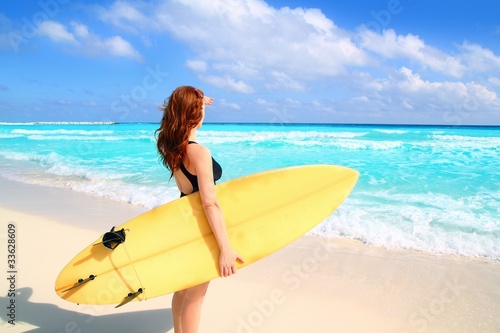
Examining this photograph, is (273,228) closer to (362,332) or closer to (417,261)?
(362,332)

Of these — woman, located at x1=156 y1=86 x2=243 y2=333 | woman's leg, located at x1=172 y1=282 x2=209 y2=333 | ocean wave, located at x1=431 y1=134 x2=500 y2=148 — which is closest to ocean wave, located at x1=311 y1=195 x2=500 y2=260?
woman's leg, located at x1=172 y1=282 x2=209 y2=333

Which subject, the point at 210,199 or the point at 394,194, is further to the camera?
the point at 394,194

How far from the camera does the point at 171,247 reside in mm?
2125

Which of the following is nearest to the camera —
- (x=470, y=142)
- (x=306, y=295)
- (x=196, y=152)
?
(x=196, y=152)

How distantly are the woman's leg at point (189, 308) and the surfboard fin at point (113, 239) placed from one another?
0.47 meters

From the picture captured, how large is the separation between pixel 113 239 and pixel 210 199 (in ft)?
2.33

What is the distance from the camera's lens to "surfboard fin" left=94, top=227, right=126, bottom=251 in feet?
6.66

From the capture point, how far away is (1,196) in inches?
256

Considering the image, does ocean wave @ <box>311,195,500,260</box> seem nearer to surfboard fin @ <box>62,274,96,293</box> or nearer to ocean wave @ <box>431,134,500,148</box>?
surfboard fin @ <box>62,274,96,293</box>

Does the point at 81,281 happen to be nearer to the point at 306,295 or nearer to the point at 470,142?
the point at 306,295

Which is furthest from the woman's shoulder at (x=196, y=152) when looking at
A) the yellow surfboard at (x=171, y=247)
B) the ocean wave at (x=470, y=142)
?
the ocean wave at (x=470, y=142)

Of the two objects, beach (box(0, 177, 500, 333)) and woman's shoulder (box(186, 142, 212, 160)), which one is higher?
woman's shoulder (box(186, 142, 212, 160))

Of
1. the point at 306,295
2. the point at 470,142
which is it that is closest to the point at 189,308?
the point at 306,295

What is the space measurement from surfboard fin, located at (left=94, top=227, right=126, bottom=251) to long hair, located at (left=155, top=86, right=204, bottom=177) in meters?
0.59
